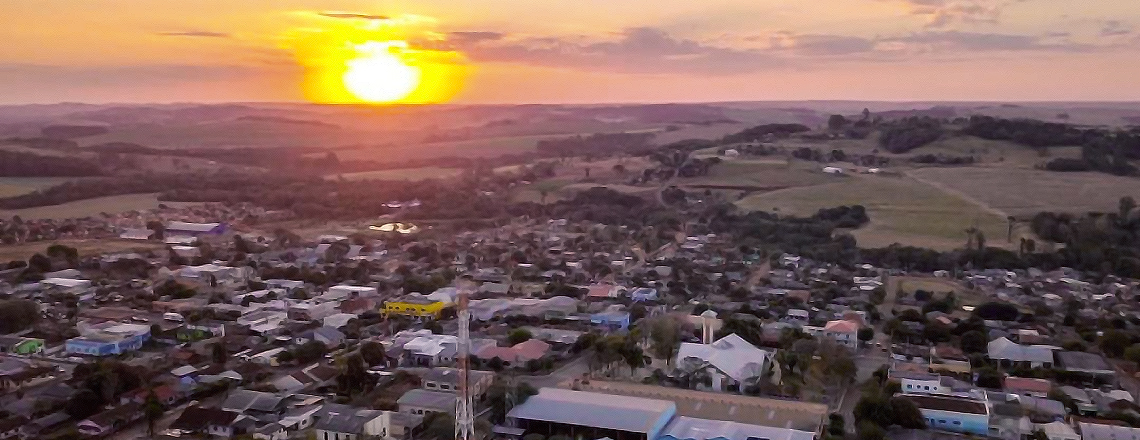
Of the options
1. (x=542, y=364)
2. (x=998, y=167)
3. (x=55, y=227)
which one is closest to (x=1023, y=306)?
(x=542, y=364)

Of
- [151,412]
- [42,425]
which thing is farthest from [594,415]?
[42,425]

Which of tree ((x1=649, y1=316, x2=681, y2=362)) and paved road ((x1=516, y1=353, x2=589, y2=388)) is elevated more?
tree ((x1=649, y1=316, x2=681, y2=362))

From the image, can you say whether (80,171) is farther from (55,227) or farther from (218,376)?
(218,376)

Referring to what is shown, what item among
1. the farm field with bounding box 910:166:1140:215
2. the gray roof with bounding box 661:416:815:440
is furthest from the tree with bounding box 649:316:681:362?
the farm field with bounding box 910:166:1140:215

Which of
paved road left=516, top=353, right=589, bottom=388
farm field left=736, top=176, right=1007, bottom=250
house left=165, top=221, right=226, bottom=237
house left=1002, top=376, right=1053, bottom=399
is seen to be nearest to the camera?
house left=1002, top=376, right=1053, bottom=399

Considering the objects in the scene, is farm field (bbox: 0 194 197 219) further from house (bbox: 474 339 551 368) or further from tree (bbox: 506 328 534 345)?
house (bbox: 474 339 551 368)

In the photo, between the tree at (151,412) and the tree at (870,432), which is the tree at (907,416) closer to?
the tree at (870,432)
